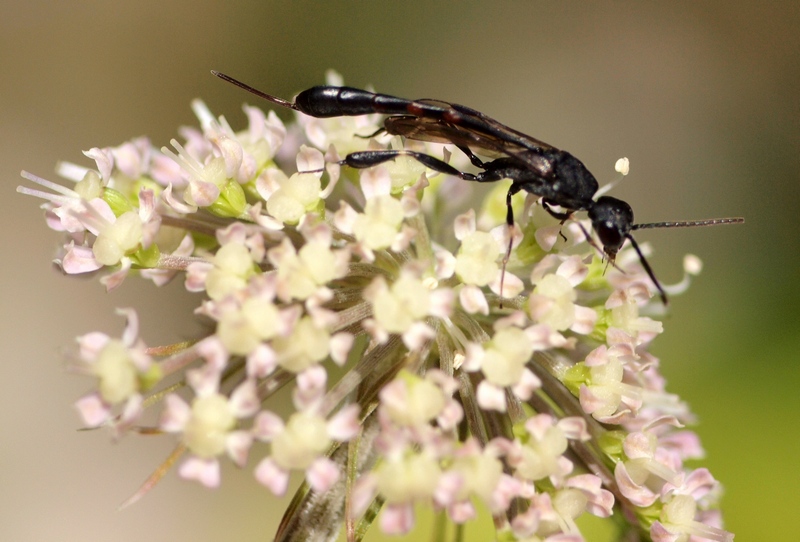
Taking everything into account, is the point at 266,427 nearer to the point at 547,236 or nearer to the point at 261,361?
the point at 261,361

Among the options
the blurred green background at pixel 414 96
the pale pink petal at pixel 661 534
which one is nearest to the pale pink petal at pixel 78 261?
the pale pink petal at pixel 661 534

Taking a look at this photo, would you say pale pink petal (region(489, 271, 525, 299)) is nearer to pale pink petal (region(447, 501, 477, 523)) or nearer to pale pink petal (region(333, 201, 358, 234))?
pale pink petal (region(333, 201, 358, 234))

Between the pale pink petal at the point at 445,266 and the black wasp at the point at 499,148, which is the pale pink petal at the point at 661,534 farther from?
the pale pink petal at the point at 445,266

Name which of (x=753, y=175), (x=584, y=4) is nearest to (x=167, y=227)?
(x=753, y=175)

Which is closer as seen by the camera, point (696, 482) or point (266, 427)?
point (266, 427)

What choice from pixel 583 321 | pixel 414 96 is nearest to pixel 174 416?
pixel 583 321

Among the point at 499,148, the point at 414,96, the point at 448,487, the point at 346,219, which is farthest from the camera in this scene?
the point at 414,96
